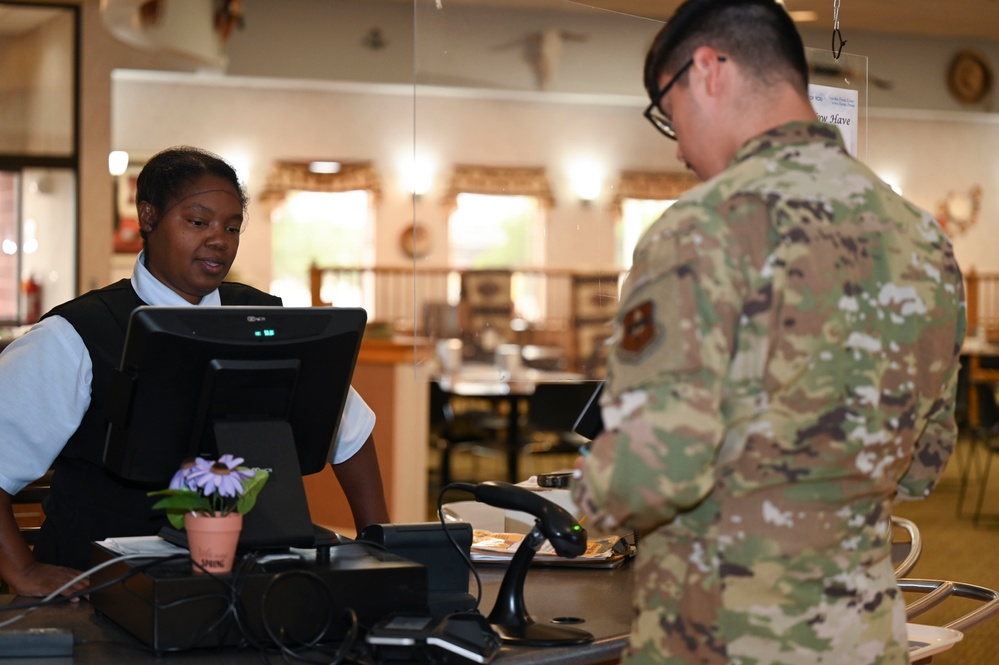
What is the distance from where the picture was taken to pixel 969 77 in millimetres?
13180

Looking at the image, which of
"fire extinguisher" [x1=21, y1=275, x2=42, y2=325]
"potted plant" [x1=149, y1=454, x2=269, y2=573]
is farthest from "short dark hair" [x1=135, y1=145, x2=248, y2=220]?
"fire extinguisher" [x1=21, y1=275, x2=42, y2=325]

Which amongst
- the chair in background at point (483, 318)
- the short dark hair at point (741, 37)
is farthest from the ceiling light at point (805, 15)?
the short dark hair at point (741, 37)

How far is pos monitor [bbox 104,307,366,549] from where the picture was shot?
155 centimetres

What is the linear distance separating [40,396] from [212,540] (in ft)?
1.85

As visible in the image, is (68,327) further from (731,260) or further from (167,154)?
(731,260)

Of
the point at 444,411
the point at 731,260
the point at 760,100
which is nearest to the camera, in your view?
the point at 731,260

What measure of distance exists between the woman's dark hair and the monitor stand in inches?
24.7

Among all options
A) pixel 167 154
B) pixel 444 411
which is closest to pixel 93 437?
pixel 167 154

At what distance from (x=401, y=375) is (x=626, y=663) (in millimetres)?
4460

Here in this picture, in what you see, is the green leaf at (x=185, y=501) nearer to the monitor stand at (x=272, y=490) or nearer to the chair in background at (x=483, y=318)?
the monitor stand at (x=272, y=490)

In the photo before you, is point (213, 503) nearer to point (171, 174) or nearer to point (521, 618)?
point (521, 618)

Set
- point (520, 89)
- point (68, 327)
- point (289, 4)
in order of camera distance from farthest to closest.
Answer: point (289, 4) → point (520, 89) → point (68, 327)

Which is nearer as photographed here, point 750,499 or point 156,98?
point 750,499

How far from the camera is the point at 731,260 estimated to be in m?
1.11
